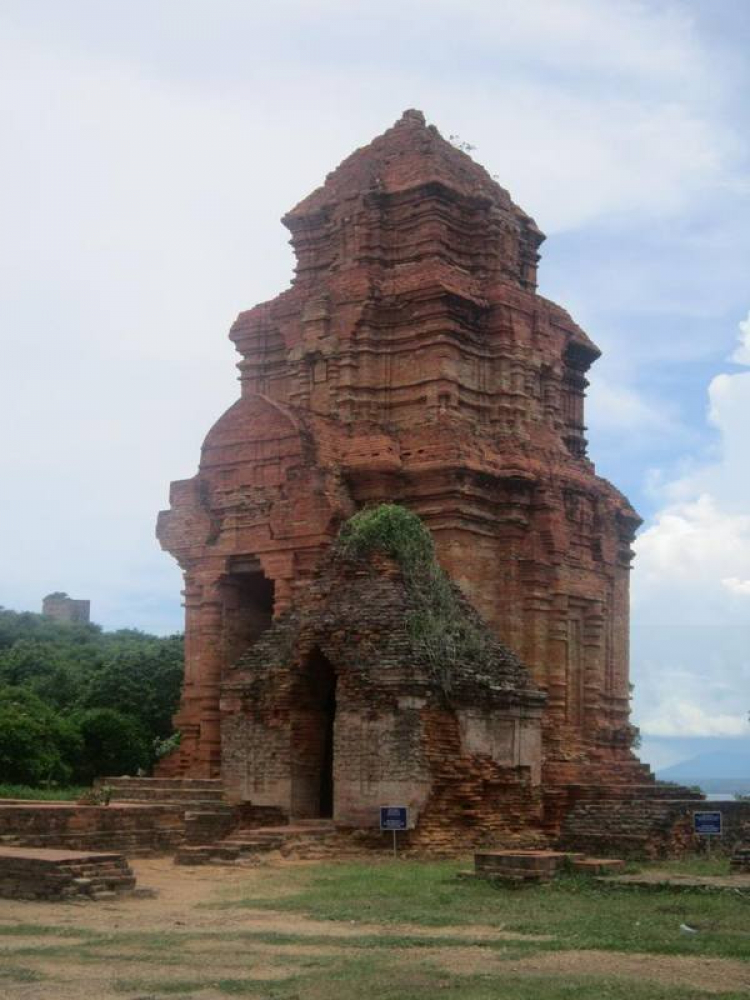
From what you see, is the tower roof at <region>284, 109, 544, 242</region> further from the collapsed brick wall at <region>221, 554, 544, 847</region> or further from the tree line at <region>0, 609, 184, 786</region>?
the tree line at <region>0, 609, 184, 786</region>

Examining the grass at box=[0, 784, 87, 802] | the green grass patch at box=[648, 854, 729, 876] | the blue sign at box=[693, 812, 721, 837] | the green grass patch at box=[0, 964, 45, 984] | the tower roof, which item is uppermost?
the tower roof

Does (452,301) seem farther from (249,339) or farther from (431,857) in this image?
(431,857)

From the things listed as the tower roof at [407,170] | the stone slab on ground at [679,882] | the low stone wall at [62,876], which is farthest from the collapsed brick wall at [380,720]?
the tower roof at [407,170]

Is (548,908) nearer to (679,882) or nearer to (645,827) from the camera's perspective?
(679,882)

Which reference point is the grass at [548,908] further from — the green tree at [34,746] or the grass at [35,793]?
the green tree at [34,746]

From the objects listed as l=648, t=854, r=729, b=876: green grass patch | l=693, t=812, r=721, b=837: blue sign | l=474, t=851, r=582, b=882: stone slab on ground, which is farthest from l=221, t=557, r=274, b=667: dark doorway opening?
l=474, t=851, r=582, b=882: stone slab on ground

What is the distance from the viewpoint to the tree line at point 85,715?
29.1 m

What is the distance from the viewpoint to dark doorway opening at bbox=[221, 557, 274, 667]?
24172 millimetres

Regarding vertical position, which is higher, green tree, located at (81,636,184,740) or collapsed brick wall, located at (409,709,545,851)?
green tree, located at (81,636,184,740)

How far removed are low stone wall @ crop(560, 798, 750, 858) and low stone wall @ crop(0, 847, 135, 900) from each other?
7472 mm

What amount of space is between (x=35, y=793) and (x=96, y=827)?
8659 mm

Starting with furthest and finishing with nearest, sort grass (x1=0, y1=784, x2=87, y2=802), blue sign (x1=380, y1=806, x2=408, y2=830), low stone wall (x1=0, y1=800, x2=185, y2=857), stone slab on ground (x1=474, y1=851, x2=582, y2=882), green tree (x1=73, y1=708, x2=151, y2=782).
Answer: green tree (x1=73, y1=708, x2=151, y2=782), grass (x1=0, y1=784, x2=87, y2=802), blue sign (x1=380, y1=806, x2=408, y2=830), low stone wall (x1=0, y1=800, x2=185, y2=857), stone slab on ground (x1=474, y1=851, x2=582, y2=882)

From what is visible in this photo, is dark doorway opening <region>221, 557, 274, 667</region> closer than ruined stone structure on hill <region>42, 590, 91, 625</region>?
Yes

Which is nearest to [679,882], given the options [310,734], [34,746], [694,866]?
[694,866]
